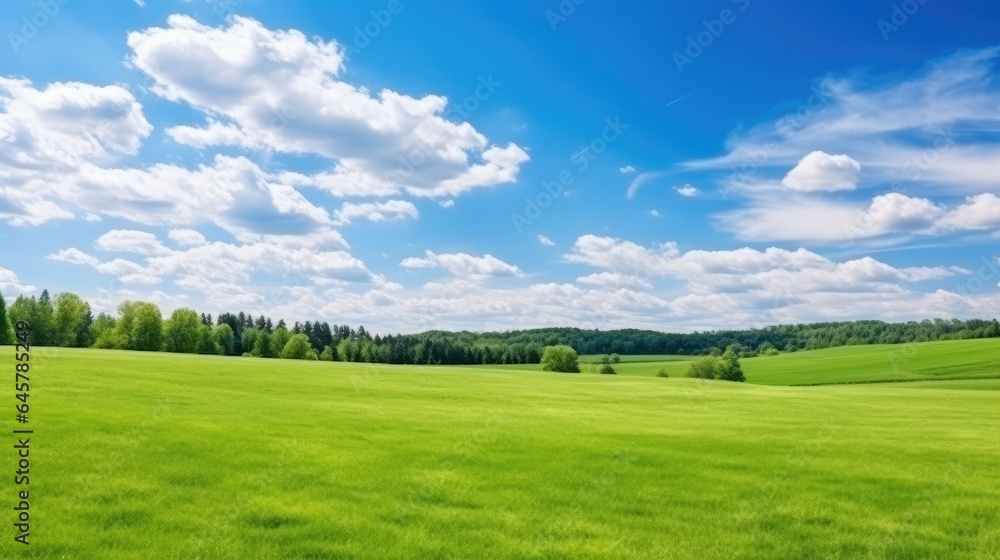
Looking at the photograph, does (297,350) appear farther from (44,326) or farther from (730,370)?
(730,370)

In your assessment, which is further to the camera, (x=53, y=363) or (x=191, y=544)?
(x=53, y=363)

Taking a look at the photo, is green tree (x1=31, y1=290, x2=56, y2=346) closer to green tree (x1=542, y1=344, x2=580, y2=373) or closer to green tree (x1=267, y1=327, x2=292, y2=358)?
green tree (x1=267, y1=327, x2=292, y2=358)

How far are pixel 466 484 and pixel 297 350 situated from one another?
5898 inches

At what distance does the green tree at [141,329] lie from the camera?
442ft

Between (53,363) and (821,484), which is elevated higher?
(53,363)

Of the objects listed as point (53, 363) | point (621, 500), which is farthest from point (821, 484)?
point (53, 363)

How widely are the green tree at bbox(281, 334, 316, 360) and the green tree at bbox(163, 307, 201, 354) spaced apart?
753 inches

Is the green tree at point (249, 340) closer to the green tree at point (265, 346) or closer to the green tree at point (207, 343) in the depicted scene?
the green tree at point (265, 346)

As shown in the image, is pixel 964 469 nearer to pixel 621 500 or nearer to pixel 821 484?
pixel 821 484

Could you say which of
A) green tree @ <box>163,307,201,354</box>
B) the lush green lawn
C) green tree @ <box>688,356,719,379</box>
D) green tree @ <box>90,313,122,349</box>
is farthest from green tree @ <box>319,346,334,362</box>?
the lush green lawn

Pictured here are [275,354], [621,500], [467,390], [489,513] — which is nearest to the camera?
[489,513]

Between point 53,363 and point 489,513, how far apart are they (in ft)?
122

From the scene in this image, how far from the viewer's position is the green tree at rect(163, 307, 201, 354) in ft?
470

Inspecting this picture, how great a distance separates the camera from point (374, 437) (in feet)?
67.6
